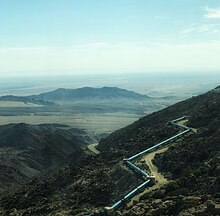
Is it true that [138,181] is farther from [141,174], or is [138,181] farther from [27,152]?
[27,152]

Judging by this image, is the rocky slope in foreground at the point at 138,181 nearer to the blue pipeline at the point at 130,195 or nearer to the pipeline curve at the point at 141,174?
Answer: the pipeline curve at the point at 141,174

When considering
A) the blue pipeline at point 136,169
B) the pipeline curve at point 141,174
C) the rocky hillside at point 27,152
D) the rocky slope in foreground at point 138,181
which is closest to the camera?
the rocky slope in foreground at point 138,181

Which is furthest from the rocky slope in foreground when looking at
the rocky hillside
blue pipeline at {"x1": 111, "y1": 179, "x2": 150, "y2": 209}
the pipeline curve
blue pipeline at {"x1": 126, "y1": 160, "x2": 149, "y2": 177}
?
the rocky hillside

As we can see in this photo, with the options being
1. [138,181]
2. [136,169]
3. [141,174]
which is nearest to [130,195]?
[138,181]

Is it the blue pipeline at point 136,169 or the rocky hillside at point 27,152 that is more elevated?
the blue pipeline at point 136,169

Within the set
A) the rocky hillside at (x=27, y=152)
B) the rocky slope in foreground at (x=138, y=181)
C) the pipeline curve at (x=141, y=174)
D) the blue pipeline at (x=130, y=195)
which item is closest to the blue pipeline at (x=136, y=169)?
the pipeline curve at (x=141, y=174)

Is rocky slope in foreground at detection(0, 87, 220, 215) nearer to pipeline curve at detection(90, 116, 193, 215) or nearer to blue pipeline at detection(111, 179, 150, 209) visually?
pipeline curve at detection(90, 116, 193, 215)
